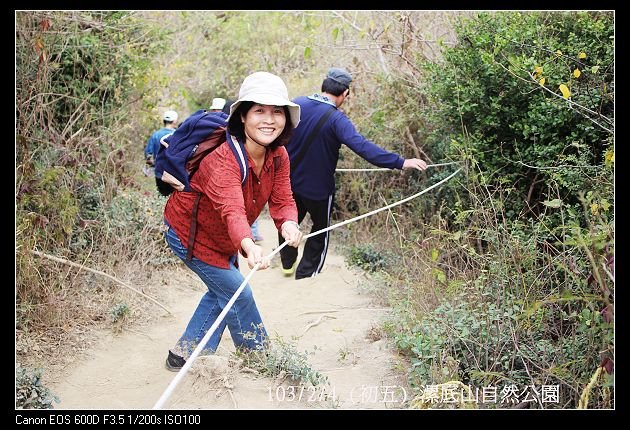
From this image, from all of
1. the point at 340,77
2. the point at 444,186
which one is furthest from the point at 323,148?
the point at 444,186

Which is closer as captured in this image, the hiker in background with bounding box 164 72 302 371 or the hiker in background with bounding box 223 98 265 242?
the hiker in background with bounding box 164 72 302 371

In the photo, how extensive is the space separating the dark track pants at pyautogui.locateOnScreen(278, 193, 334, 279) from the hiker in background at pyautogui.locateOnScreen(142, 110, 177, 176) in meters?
2.55

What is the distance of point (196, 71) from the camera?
14.6 m

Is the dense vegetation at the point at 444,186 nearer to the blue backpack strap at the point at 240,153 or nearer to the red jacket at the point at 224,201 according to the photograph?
the red jacket at the point at 224,201

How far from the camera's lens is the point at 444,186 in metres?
6.81

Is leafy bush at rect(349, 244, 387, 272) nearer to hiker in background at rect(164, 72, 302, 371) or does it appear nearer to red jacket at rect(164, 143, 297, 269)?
hiker in background at rect(164, 72, 302, 371)

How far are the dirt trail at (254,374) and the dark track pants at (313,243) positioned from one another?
15 cm

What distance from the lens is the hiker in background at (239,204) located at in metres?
3.94

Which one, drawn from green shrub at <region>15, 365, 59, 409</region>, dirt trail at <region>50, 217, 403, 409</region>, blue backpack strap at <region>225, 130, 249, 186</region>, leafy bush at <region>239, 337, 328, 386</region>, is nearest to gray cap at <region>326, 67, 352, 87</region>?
dirt trail at <region>50, 217, 403, 409</region>

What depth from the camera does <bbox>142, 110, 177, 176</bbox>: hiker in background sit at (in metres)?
8.74

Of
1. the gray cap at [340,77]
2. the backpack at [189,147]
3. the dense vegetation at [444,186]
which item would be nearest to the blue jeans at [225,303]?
the backpack at [189,147]

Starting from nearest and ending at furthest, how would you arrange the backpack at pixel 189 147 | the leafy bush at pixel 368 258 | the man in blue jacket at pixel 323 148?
the backpack at pixel 189 147 → the man in blue jacket at pixel 323 148 → the leafy bush at pixel 368 258

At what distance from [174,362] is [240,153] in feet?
5.88
